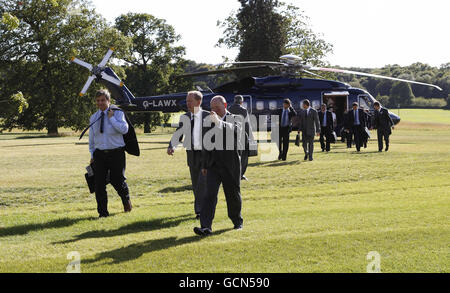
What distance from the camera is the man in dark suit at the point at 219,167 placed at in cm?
696

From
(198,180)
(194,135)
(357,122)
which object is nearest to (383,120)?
(357,122)

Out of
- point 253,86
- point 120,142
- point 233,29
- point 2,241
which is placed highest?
point 233,29

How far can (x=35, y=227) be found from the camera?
7945 mm

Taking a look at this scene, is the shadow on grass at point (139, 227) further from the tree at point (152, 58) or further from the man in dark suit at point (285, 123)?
the tree at point (152, 58)

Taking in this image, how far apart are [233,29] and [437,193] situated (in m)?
51.6

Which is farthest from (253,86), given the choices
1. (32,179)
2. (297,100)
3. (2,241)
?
(2,241)

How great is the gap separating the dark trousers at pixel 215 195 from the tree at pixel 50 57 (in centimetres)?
4404

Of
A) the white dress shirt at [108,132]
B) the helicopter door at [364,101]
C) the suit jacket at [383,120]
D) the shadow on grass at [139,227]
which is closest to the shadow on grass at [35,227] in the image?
the shadow on grass at [139,227]

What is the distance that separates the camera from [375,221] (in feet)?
24.7

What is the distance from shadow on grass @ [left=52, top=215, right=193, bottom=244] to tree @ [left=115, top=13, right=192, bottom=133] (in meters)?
54.5

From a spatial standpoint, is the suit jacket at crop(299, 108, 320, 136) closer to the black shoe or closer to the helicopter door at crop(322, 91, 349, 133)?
the helicopter door at crop(322, 91, 349, 133)

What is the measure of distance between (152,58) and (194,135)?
194 feet

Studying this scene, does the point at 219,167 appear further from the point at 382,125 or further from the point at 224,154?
the point at 382,125
